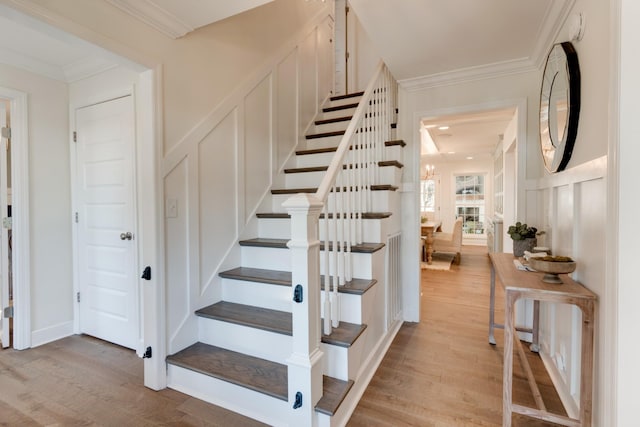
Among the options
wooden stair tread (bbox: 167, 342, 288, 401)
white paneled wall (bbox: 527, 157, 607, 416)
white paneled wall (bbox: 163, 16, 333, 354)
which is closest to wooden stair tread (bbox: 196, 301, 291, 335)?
white paneled wall (bbox: 163, 16, 333, 354)

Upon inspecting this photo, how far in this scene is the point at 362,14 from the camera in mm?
1982

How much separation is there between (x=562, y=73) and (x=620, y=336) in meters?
1.41

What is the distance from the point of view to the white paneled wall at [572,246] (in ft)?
4.20

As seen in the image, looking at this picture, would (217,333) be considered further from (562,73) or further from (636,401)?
(562,73)

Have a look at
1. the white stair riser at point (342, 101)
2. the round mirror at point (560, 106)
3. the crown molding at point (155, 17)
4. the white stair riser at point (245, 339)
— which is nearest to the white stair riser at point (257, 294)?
the white stair riser at point (245, 339)

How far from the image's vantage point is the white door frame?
2.38 meters

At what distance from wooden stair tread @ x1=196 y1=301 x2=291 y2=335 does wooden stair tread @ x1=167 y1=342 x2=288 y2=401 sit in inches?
8.4

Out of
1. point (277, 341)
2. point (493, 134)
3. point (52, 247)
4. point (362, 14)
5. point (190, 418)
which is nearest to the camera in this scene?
point (190, 418)

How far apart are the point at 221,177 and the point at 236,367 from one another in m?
1.32

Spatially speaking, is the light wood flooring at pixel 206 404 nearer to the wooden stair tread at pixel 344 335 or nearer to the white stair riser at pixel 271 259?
the wooden stair tread at pixel 344 335

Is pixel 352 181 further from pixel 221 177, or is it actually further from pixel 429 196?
pixel 429 196


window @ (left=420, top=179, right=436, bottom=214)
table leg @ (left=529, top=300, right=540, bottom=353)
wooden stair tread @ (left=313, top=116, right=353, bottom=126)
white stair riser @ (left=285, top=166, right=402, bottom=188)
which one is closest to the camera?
table leg @ (left=529, top=300, right=540, bottom=353)

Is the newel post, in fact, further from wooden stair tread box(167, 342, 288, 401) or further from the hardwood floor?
the hardwood floor

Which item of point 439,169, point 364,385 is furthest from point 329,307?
point 439,169
